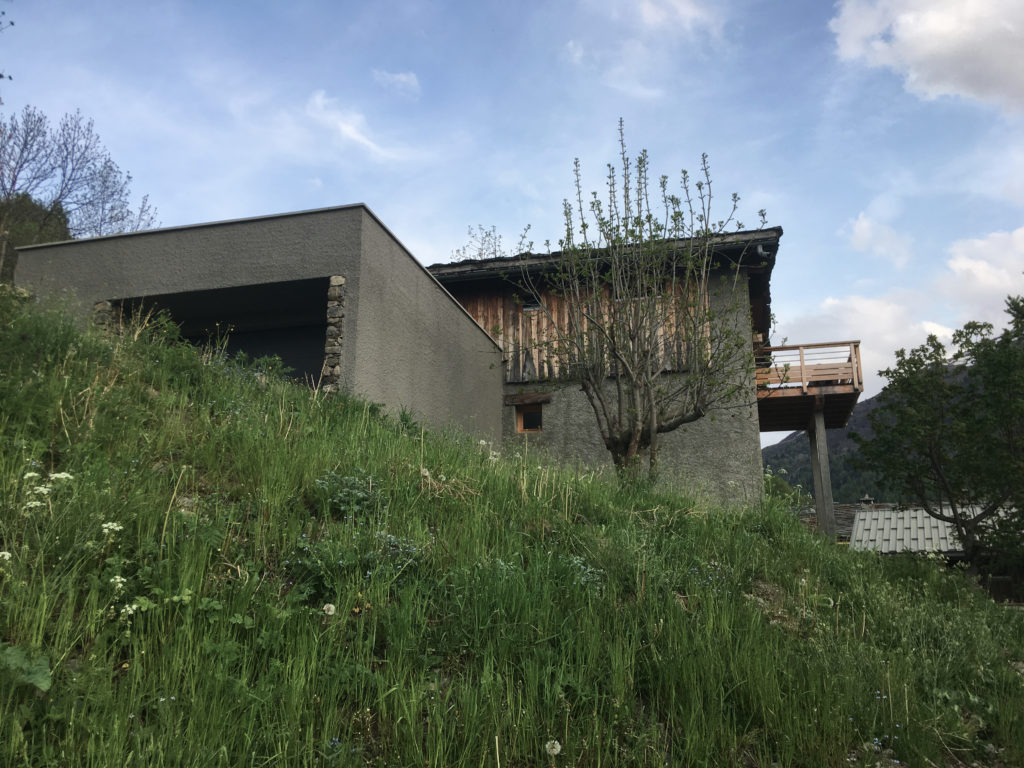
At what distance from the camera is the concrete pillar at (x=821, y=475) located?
1459 centimetres

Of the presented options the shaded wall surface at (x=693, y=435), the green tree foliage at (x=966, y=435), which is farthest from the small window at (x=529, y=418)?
→ the green tree foliage at (x=966, y=435)

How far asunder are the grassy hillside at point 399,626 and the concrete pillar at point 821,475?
31.9 feet

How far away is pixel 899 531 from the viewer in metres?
23.6

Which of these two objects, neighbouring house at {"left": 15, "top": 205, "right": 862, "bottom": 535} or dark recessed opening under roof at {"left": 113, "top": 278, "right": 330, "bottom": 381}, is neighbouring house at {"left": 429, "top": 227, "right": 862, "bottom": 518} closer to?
neighbouring house at {"left": 15, "top": 205, "right": 862, "bottom": 535}

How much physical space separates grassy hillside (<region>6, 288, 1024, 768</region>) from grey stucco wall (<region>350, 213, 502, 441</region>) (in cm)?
454

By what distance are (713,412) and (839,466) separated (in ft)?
137

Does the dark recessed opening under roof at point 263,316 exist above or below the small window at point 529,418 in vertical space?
above

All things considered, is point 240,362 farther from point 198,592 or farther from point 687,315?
point 687,315

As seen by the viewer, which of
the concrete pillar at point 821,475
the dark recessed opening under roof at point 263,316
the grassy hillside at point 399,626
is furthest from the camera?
the concrete pillar at point 821,475

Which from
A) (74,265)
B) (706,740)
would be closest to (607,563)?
(706,740)

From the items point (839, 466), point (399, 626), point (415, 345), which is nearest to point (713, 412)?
point (415, 345)

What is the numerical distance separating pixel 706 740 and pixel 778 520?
4.09m

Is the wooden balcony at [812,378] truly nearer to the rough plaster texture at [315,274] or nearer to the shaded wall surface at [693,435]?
the shaded wall surface at [693,435]

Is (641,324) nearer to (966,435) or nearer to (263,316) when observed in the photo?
(263,316)
